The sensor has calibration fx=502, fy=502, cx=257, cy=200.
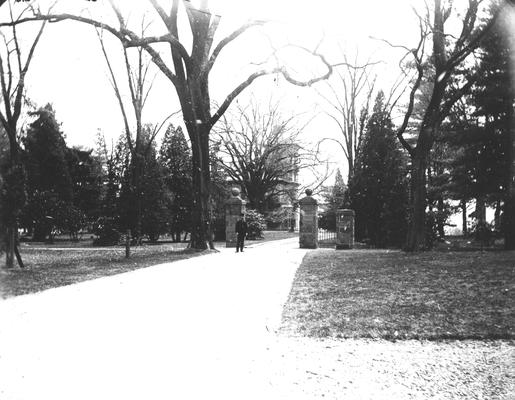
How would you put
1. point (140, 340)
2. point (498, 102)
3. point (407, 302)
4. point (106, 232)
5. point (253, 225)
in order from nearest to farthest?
point (140, 340), point (407, 302), point (498, 102), point (106, 232), point (253, 225)

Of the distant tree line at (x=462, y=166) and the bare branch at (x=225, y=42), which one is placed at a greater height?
the bare branch at (x=225, y=42)

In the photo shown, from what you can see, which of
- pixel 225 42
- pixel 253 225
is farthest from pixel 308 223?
pixel 253 225

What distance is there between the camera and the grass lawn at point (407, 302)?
19.3ft

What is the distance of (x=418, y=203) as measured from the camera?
622 inches

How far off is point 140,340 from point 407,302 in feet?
12.9

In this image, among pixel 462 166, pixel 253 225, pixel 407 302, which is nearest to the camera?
pixel 407 302

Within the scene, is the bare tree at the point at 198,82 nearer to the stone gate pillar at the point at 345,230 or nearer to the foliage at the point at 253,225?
the stone gate pillar at the point at 345,230

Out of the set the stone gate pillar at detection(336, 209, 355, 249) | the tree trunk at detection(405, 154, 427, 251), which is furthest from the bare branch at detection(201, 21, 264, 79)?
the stone gate pillar at detection(336, 209, 355, 249)

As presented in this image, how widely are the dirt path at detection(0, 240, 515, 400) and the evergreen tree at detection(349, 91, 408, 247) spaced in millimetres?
14932

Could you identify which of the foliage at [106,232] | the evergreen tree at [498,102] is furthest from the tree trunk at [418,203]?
the foliage at [106,232]

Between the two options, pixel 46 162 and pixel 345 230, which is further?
pixel 46 162

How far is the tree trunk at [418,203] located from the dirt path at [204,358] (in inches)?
379

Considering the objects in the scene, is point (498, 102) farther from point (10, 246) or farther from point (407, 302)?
point (10, 246)

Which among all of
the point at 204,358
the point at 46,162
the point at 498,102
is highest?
the point at 498,102
